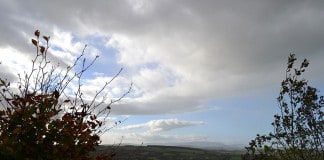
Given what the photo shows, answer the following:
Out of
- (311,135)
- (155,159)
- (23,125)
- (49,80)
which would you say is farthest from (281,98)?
(155,159)

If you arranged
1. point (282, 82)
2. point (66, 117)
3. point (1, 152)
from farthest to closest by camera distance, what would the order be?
point (282, 82), point (66, 117), point (1, 152)

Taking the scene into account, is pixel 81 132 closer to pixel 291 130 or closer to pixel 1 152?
pixel 1 152

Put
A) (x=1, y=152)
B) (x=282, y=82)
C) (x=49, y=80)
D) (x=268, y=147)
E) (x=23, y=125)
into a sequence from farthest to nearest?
(x=268, y=147) → (x=282, y=82) → (x=49, y=80) → (x=23, y=125) → (x=1, y=152)

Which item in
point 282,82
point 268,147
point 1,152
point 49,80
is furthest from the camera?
point 268,147

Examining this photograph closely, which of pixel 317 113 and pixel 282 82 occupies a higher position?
pixel 282 82

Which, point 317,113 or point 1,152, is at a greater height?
point 317,113

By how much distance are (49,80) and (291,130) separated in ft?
29.2

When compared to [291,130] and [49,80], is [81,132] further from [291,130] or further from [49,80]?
[291,130]

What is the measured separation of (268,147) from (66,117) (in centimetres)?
1061

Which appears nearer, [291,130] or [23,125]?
[23,125]

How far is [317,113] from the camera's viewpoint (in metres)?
13.3

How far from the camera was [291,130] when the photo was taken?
40.1 ft

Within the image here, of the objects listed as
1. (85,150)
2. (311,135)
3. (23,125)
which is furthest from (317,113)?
(23,125)

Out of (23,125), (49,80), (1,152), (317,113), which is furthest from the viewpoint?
(317,113)
